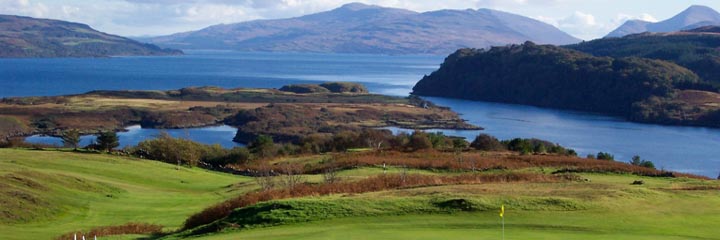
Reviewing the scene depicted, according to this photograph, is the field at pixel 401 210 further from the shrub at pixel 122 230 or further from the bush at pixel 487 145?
the bush at pixel 487 145

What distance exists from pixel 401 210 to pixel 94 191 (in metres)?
15.9

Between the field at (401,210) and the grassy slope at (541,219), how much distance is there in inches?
1.2

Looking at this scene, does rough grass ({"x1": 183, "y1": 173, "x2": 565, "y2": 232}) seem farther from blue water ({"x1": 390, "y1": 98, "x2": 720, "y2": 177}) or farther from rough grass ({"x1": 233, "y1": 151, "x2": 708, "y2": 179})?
blue water ({"x1": 390, "y1": 98, "x2": 720, "y2": 177})

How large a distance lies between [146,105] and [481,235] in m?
114

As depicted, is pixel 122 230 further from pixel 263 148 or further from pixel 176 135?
pixel 176 135

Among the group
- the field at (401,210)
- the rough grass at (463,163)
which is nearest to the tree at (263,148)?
the rough grass at (463,163)

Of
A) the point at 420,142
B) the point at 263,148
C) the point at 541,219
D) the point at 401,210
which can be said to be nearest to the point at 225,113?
the point at 263,148

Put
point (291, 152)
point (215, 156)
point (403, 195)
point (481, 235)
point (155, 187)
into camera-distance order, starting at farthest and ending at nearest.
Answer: point (291, 152) → point (215, 156) → point (155, 187) → point (403, 195) → point (481, 235)

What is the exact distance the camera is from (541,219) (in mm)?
23875

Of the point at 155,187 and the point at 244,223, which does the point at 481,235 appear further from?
the point at 155,187

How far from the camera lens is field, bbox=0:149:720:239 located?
22.6 meters

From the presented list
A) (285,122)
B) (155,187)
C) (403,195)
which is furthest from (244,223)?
(285,122)

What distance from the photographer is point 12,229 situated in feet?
Result: 89.5

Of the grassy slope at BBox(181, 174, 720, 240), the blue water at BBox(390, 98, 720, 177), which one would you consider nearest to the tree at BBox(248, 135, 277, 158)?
the grassy slope at BBox(181, 174, 720, 240)
